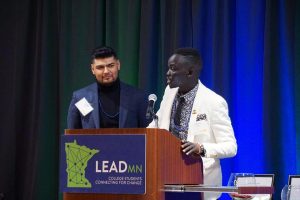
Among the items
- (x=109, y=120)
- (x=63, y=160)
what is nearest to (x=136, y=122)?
(x=109, y=120)

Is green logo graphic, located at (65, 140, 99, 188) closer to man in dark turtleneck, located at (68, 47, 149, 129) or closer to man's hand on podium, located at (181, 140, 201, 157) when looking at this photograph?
man's hand on podium, located at (181, 140, 201, 157)

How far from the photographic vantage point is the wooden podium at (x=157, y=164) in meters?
2.12

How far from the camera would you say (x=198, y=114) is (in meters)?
3.06

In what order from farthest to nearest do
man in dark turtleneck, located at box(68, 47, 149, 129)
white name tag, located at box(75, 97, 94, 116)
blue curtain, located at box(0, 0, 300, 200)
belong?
blue curtain, located at box(0, 0, 300, 200) < man in dark turtleneck, located at box(68, 47, 149, 129) < white name tag, located at box(75, 97, 94, 116)

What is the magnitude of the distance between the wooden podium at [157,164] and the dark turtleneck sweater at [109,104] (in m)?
0.96

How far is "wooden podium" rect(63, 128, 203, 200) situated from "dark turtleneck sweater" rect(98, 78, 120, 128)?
0.96 meters

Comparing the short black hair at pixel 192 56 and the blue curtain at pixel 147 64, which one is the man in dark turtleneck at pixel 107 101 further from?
the blue curtain at pixel 147 64

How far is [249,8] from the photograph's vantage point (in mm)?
4555

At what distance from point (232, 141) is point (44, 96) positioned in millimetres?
2865

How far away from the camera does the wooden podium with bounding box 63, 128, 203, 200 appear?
212 cm

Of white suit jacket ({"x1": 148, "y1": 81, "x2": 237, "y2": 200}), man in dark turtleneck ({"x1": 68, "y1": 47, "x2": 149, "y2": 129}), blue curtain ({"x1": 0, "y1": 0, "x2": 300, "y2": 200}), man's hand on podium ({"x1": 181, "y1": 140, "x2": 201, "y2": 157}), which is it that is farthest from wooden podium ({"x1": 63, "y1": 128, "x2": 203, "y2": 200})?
blue curtain ({"x1": 0, "y1": 0, "x2": 300, "y2": 200})

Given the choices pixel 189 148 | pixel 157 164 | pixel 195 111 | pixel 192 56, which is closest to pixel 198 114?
pixel 195 111

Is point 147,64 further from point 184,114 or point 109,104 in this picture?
point 184,114

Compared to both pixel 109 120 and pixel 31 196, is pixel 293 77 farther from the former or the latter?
pixel 31 196
